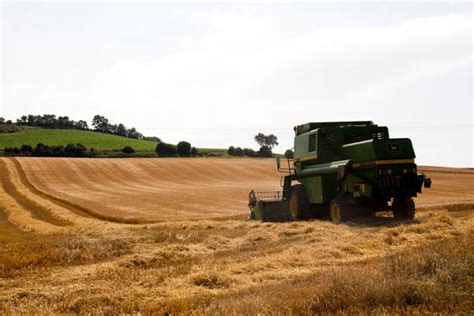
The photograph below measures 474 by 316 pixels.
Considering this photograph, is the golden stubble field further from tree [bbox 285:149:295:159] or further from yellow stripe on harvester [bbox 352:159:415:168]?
tree [bbox 285:149:295:159]

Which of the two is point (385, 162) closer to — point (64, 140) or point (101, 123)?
point (64, 140)

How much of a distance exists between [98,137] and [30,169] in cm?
5007

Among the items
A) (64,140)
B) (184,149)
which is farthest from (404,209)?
(64,140)

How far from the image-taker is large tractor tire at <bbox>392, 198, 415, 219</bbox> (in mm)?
16406

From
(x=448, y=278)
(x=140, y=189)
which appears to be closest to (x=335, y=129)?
(x=448, y=278)

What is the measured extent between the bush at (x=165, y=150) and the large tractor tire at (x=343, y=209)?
71.5 metres

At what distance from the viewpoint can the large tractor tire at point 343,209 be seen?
16.5 meters

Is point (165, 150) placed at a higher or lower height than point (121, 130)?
lower

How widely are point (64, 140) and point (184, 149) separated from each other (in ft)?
84.5

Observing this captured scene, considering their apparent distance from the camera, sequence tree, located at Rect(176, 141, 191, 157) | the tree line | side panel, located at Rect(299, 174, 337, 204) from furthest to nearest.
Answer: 1. the tree line
2. tree, located at Rect(176, 141, 191, 157)
3. side panel, located at Rect(299, 174, 337, 204)

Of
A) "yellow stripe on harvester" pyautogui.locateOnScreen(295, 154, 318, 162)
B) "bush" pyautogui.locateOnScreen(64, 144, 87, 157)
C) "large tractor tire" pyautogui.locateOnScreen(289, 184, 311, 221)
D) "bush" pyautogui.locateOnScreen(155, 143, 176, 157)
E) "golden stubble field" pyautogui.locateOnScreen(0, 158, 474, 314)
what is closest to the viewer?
"golden stubble field" pyautogui.locateOnScreen(0, 158, 474, 314)

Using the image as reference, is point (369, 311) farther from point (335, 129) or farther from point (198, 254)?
point (335, 129)

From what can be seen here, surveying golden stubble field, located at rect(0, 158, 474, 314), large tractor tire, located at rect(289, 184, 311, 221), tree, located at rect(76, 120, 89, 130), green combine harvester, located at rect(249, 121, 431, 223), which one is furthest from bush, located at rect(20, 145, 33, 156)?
large tractor tire, located at rect(289, 184, 311, 221)

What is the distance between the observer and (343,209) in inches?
653
